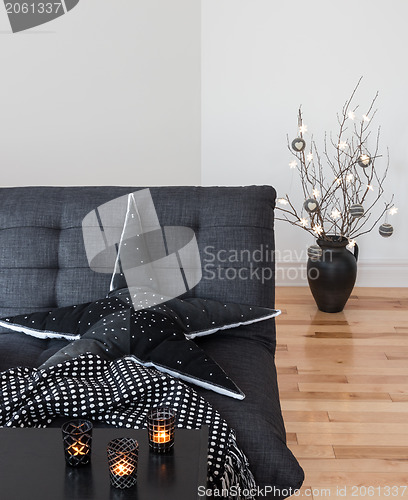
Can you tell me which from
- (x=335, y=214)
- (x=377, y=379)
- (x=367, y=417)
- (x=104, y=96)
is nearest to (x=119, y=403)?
(x=367, y=417)

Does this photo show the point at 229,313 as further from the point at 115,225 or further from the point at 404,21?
the point at 404,21

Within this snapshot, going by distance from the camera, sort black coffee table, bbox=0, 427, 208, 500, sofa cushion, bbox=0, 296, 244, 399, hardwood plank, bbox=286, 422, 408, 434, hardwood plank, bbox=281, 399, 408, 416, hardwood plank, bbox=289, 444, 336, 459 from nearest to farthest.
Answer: black coffee table, bbox=0, 427, 208, 500, sofa cushion, bbox=0, 296, 244, 399, hardwood plank, bbox=289, 444, 336, 459, hardwood plank, bbox=286, 422, 408, 434, hardwood plank, bbox=281, 399, 408, 416

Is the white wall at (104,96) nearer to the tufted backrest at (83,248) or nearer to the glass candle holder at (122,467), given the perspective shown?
the tufted backrest at (83,248)

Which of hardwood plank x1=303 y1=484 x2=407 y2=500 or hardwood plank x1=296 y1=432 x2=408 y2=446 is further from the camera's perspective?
hardwood plank x1=296 y1=432 x2=408 y2=446

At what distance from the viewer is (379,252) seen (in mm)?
3879

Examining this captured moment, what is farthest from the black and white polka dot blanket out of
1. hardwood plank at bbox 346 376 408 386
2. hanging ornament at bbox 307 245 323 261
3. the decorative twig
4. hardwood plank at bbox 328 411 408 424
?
the decorative twig

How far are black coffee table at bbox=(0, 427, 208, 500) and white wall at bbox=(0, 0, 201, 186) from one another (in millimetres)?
2711

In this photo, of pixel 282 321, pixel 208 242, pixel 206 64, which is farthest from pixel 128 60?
pixel 208 242

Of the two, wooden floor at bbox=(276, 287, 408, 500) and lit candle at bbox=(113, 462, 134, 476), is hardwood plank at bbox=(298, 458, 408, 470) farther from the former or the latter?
lit candle at bbox=(113, 462, 134, 476)

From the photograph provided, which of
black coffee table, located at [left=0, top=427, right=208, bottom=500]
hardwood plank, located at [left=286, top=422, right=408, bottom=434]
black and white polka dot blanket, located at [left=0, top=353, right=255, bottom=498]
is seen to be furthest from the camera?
hardwood plank, located at [left=286, top=422, right=408, bottom=434]

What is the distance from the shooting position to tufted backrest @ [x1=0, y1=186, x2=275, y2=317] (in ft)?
6.85

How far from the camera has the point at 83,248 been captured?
2.12m

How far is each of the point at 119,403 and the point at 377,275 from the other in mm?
2693

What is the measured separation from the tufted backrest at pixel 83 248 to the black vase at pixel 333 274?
3.96ft
